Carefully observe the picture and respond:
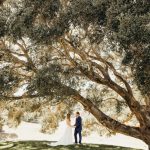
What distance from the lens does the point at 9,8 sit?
61.0 feet

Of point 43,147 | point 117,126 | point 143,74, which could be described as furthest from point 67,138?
point 143,74

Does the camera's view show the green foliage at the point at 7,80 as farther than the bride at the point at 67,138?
No

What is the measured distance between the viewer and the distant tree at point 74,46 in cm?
1614

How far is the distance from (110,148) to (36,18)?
27.3 feet

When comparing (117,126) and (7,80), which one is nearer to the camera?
(7,80)

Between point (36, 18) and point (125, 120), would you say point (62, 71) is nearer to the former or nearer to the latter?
point (36, 18)

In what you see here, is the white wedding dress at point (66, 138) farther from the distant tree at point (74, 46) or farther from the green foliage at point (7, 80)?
the green foliage at point (7, 80)

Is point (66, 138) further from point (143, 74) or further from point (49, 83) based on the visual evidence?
point (143, 74)

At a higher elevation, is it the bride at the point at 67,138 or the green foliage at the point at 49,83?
the green foliage at the point at 49,83

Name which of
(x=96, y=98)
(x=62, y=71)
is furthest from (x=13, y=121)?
(x=62, y=71)

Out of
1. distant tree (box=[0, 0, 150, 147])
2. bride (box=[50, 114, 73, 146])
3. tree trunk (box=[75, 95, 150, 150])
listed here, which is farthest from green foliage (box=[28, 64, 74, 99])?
bride (box=[50, 114, 73, 146])

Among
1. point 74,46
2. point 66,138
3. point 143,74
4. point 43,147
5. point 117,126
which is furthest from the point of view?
point 66,138

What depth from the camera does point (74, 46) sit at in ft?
62.5

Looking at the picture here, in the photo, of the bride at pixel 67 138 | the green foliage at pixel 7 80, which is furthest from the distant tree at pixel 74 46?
the bride at pixel 67 138
